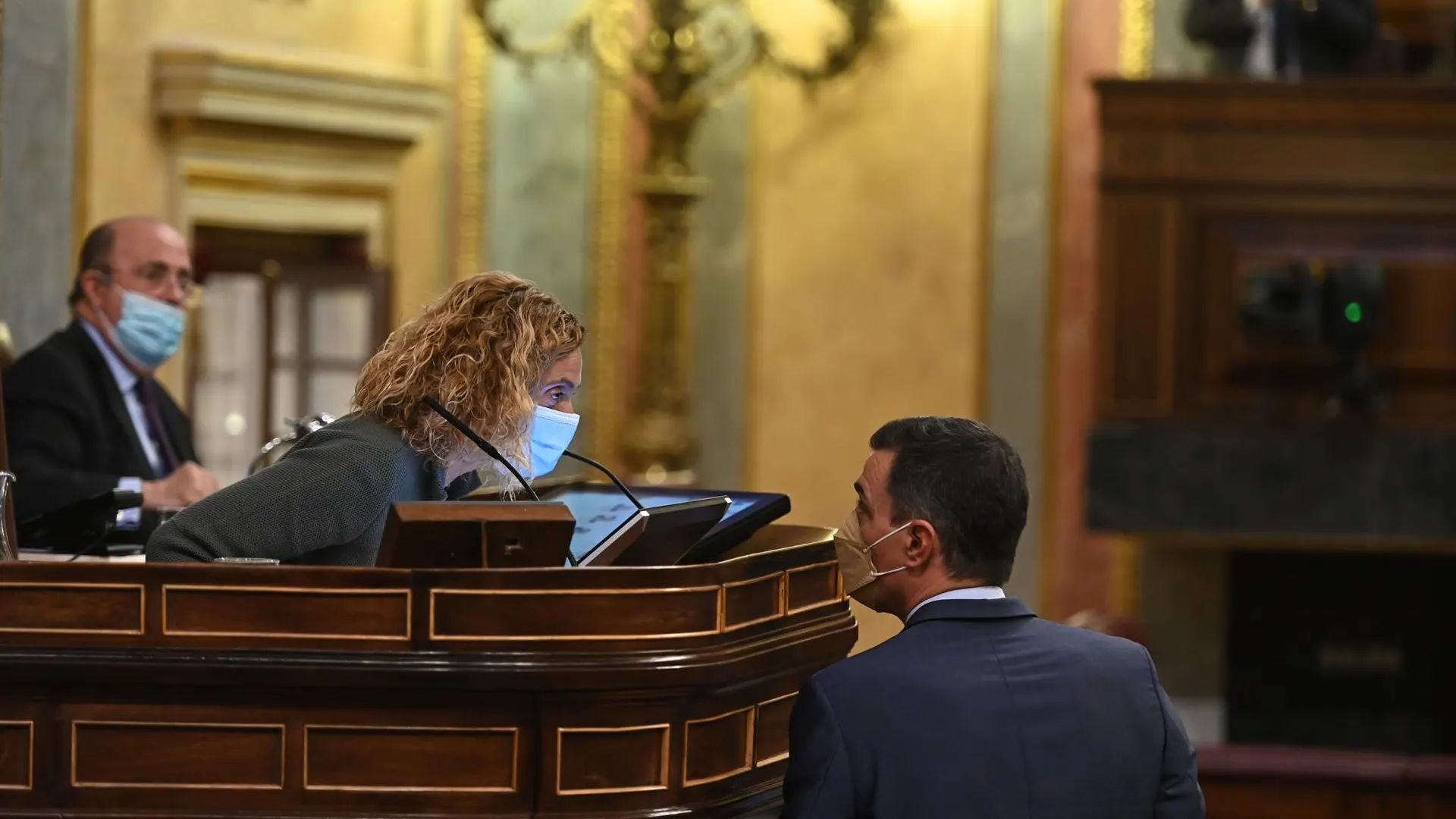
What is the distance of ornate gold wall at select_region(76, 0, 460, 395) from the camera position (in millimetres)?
6930

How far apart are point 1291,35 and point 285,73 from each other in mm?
3464

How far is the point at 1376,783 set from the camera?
4.59 meters

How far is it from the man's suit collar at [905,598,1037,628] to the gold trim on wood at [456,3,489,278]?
18.8 ft

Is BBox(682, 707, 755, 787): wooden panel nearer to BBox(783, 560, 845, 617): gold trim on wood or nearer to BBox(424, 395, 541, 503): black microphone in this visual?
BBox(783, 560, 845, 617): gold trim on wood

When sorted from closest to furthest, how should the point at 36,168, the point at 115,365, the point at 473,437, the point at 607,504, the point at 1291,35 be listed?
the point at 473,437
the point at 607,504
the point at 115,365
the point at 36,168
the point at 1291,35

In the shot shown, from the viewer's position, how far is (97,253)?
16.8ft

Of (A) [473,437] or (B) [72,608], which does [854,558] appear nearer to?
(A) [473,437]

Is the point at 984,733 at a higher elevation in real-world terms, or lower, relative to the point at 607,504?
lower

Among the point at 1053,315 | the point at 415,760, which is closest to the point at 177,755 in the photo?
the point at 415,760

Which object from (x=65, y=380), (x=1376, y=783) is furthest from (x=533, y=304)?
(x=1376, y=783)

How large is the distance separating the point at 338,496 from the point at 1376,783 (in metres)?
2.48

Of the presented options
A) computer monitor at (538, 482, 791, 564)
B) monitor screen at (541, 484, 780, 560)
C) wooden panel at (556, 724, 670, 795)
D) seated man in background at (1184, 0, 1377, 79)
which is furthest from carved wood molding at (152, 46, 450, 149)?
wooden panel at (556, 724, 670, 795)

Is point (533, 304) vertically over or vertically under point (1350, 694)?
over

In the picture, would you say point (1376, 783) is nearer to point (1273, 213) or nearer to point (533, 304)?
point (533, 304)
